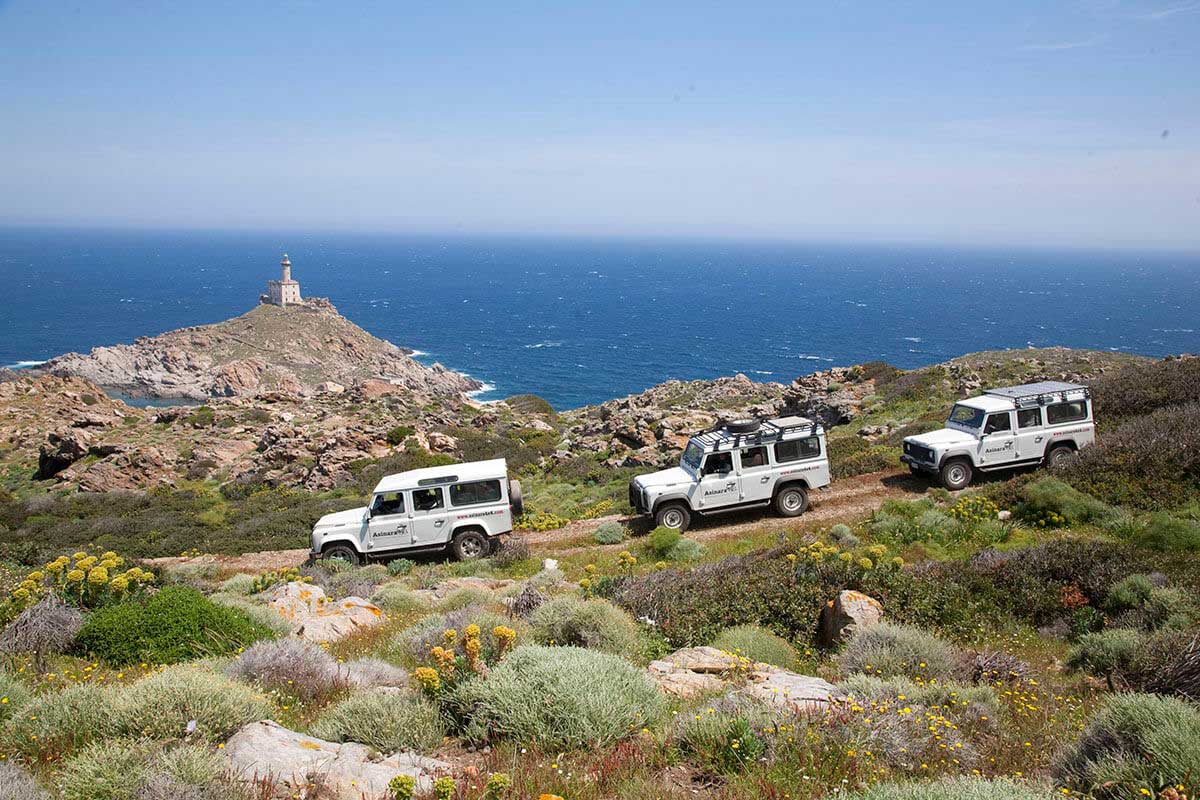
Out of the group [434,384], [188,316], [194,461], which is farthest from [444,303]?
[194,461]

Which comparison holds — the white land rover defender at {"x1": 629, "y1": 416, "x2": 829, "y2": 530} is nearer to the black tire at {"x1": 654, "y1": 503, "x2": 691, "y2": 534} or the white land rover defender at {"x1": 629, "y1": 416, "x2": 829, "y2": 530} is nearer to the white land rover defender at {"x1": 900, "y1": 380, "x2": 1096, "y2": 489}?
the black tire at {"x1": 654, "y1": 503, "x2": 691, "y2": 534}

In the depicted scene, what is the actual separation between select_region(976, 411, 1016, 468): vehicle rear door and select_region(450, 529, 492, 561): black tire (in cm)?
1191

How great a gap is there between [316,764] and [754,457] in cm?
1246

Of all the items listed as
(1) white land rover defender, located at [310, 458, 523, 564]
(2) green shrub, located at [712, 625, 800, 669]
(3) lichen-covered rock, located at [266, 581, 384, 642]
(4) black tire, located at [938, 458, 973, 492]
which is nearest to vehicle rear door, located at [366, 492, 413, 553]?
(1) white land rover defender, located at [310, 458, 523, 564]

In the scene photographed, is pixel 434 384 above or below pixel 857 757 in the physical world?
below

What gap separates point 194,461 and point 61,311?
142 m

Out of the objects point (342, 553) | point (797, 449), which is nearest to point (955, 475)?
point (797, 449)

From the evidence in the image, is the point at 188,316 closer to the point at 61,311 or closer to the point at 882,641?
the point at 61,311

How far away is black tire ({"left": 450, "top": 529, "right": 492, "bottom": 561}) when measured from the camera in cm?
1521

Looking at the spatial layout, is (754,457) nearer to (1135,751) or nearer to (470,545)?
(470,545)

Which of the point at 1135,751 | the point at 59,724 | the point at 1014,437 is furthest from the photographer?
the point at 1014,437

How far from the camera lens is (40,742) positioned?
4945 millimetres

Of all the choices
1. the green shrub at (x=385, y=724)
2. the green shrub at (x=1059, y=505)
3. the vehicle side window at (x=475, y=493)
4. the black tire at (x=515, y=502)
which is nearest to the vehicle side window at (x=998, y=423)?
the green shrub at (x=1059, y=505)

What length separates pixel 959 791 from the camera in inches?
154
